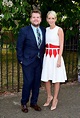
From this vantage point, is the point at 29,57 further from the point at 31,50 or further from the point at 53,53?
the point at 53,53

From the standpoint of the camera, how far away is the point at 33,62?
4.94 m

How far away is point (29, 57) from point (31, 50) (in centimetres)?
12

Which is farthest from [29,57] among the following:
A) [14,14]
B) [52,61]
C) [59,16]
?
[59,16]

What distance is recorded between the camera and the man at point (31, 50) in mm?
4832

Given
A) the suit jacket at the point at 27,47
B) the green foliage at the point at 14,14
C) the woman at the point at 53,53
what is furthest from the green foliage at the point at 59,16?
the suit jacket at the point at 27,47

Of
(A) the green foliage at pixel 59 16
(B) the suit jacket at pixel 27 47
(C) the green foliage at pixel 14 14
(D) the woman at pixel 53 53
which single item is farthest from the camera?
(A) the green foliage at pixel 59 16

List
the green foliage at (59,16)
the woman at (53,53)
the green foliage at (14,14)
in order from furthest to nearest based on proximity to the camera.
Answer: the green foliage at (59,16)
the green foliage at (14,14)
the woman at (53,53)

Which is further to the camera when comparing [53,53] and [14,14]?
[14,14]

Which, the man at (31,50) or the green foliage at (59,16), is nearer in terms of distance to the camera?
the man at (31,50)

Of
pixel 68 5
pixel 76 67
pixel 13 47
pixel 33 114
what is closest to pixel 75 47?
pixel 76 67

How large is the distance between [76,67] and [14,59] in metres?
1.70

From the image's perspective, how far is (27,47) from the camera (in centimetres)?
489

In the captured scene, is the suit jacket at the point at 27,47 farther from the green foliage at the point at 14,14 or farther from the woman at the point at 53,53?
the green foliage at the point at 14,14

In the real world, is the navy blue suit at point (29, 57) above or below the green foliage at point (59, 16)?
below
